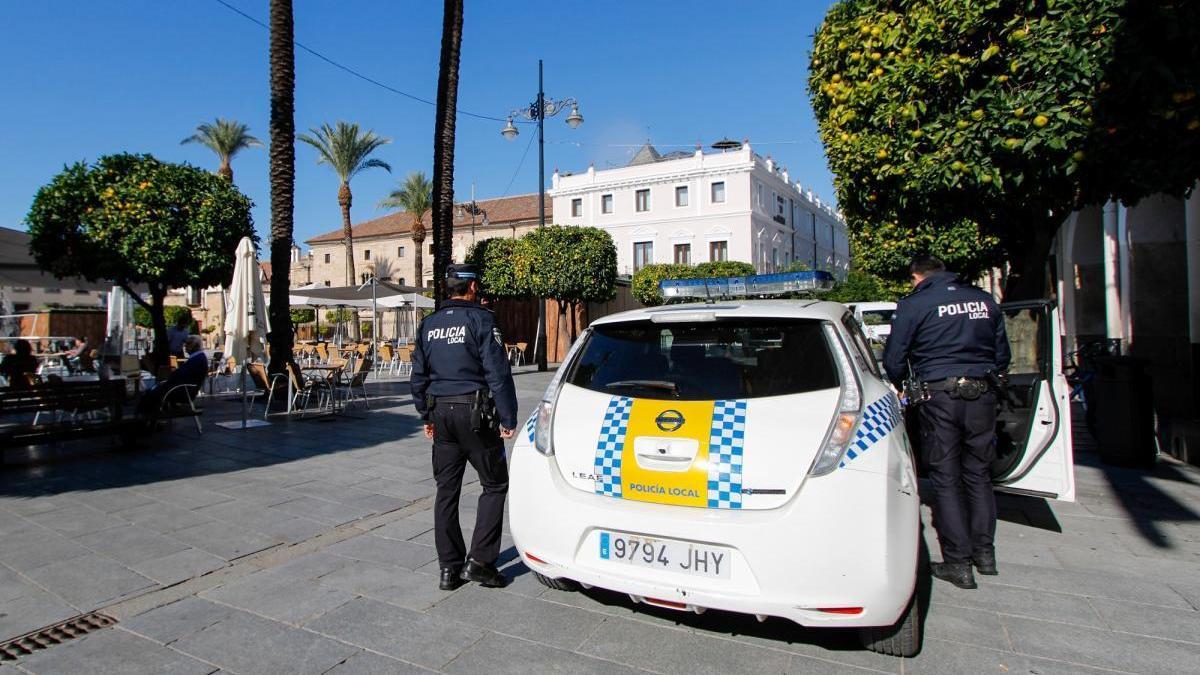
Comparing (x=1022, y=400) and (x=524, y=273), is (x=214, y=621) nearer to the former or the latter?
(x=1022, y=400)

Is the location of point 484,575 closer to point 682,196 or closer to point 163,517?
point 163,517

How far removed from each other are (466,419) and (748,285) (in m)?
8.54

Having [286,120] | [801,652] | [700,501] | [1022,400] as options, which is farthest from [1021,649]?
[286,120]

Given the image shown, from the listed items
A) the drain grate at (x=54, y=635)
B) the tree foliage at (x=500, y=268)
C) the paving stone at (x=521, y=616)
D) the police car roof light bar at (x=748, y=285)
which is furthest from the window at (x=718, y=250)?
the drain grate at (x=54, y=635)

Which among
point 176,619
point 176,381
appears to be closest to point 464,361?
point 176,619

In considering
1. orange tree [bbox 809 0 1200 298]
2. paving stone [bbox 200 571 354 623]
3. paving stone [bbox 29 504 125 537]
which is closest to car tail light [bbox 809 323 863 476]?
paving stone [bbox 200 571 354 623]

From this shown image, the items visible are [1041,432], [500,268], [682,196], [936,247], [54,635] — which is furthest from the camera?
[682,196]

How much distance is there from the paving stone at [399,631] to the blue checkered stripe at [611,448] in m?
0.96

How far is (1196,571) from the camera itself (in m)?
3.90

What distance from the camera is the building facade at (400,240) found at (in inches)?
2082

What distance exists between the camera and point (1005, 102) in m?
4.96

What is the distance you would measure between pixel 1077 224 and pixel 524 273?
14777mm

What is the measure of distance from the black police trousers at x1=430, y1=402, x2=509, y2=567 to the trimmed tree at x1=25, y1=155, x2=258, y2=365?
9.81 meters

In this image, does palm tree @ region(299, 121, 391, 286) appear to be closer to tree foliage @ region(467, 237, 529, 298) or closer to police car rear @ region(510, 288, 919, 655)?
tree foliage @ region(467, 237, 529, 298)
